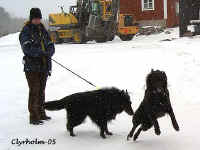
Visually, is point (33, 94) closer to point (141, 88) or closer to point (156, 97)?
point (156, 97)

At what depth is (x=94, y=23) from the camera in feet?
71.1

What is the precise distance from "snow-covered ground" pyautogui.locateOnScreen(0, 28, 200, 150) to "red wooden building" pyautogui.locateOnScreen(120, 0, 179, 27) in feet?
47.1

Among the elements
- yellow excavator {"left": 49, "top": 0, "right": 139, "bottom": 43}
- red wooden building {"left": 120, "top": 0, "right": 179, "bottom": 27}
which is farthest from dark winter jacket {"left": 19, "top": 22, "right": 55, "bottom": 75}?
red wooden building {"left": 120, "top": 0, "right": 179, "bottom": 27}

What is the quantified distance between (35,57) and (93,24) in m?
15.5

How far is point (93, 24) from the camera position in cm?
2162

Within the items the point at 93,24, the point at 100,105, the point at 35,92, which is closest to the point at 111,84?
the point at 35,92

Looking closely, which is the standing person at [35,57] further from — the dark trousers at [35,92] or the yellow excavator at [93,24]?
the yellow excavator at [93,24]

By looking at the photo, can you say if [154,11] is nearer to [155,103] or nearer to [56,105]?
[56,105]

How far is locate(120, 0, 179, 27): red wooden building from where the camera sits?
27.5 metres

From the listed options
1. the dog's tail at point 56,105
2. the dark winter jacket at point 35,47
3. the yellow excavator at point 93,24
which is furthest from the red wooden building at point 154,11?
the dog's tail at point 56,105

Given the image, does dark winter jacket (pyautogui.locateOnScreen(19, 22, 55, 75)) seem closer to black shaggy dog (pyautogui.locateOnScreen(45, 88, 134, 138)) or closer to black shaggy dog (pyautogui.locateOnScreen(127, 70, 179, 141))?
black shaggy dog (pyautogui.locateOnScreen(45, 88, 134, 138))

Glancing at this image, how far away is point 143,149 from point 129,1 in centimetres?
2414

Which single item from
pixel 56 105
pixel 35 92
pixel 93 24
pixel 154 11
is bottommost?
pixel 56 105

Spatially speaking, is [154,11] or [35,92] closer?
[35,92]
